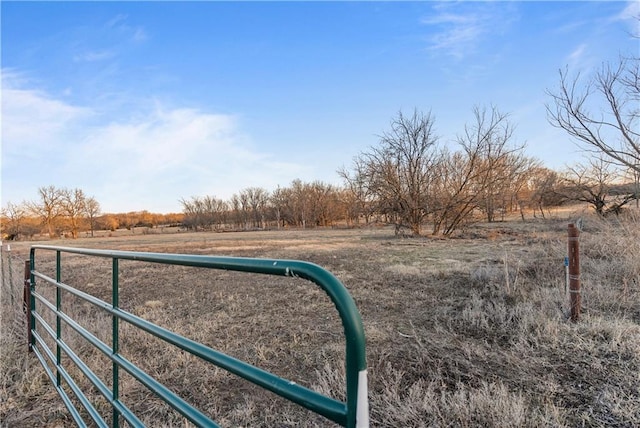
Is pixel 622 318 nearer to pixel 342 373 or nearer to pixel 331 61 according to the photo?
pixel 342 373

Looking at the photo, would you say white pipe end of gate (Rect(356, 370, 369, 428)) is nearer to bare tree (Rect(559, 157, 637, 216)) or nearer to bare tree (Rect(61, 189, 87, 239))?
bare tree (Rect(559, 157, 637, 216))

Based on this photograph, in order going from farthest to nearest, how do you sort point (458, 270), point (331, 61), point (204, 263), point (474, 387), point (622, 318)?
point (331, 61) < point (458, 270) < point (622, 318) < point (474, 387) < point (204, 263)

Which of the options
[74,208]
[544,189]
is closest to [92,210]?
[74,208]

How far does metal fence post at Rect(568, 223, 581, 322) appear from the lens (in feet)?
13.9

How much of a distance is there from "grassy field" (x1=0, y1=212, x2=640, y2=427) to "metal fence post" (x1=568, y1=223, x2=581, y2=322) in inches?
6.5

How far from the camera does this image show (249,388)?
10.6 ft

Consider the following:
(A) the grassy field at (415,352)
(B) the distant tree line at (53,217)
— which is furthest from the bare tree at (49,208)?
(A) the grassy field at (415,352)

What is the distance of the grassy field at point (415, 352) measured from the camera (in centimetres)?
257

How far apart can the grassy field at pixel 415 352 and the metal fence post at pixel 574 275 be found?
165 millimetres

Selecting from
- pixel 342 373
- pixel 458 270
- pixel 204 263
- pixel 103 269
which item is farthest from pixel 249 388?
pixel 103 269

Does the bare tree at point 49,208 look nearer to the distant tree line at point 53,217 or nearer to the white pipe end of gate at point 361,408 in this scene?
the distant tree line at point 53,217

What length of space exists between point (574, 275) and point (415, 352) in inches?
94.8

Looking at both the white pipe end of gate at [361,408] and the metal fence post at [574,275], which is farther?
the metal fence post at [574,275]

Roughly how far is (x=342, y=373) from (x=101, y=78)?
9.95 metres
